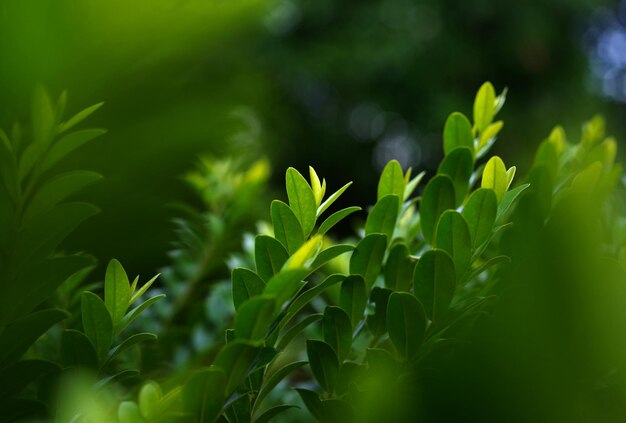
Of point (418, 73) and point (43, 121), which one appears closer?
point (43, 121)

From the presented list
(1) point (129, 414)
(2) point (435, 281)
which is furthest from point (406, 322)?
(1) point (129, 414)

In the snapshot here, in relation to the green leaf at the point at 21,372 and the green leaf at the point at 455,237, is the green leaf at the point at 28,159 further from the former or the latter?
the green leaf at the point at 455,237

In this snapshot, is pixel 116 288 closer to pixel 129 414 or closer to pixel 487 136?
pixel 129 414

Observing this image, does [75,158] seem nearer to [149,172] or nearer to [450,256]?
[149,172]

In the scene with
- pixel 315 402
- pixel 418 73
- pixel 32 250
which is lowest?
pixel 315 402

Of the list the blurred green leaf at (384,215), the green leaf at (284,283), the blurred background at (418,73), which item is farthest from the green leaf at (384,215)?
the blurred background at (418,73)

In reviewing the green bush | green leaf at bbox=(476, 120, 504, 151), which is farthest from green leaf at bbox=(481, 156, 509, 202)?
green leaf at bbox=(476, 120, 504, 151)
